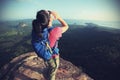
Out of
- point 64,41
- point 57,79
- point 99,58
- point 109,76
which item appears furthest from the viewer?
point 64,41

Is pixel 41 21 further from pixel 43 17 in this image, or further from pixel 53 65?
pixel 53 65

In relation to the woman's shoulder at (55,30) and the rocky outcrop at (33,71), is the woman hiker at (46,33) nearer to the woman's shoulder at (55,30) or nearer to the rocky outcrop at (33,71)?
the woman's shoulder at (55,30)

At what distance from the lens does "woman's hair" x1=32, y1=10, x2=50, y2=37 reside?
18.0 ft

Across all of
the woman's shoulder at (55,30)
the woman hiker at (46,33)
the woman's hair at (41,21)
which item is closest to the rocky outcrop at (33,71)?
the woman hiker at (46,33)

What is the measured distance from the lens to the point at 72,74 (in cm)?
870

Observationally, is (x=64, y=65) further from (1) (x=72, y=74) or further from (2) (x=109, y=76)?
(2) (x=109, y=76)

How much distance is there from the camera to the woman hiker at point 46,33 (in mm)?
5550

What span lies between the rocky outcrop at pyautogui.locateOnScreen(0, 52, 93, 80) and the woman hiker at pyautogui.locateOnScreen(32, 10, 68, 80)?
206 cm

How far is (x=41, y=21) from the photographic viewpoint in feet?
18.2

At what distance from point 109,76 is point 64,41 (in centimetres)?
645

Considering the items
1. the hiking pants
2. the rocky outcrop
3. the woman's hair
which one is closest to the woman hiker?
the woman's hair

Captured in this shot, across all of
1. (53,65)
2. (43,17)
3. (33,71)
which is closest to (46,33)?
(43,17)

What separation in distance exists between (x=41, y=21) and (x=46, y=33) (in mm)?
542

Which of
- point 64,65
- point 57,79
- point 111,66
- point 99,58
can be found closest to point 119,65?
point 111,66
